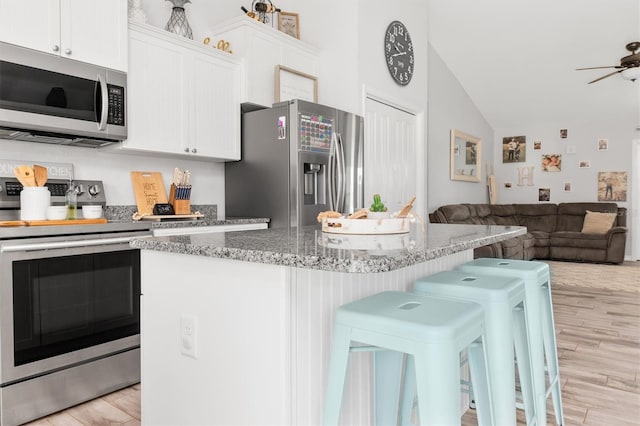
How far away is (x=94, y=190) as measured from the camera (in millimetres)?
2771

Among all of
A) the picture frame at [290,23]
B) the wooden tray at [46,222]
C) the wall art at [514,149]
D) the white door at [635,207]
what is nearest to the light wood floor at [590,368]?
the wooden tray at [46,222]

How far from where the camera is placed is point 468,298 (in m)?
1.45

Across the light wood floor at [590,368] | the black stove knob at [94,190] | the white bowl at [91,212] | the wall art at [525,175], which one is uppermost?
the wall art at [525,175]

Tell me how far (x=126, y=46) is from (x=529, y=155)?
7383mm

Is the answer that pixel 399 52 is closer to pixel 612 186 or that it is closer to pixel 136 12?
pixel 136 12

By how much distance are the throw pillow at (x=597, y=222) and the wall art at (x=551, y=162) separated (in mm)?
1072

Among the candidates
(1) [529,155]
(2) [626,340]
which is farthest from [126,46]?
(1) [529,155]

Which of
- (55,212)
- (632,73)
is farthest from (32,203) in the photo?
(632,73)

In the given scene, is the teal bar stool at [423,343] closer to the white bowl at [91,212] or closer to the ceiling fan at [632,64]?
the white bowl at [91,212]

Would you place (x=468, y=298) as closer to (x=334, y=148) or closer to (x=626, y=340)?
(x=334, y=148)

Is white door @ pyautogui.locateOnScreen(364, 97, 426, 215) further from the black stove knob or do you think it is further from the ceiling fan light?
the ceiling fan light

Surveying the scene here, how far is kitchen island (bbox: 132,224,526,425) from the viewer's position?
3.80 ft

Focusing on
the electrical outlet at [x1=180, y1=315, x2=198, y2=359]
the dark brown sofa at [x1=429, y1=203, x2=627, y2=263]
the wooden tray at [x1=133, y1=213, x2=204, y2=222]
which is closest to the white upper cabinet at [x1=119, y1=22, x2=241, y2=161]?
the wooden tray at [x1=133, y1=213, x2=204, y2=222]

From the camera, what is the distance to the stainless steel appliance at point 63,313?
6.40ft
